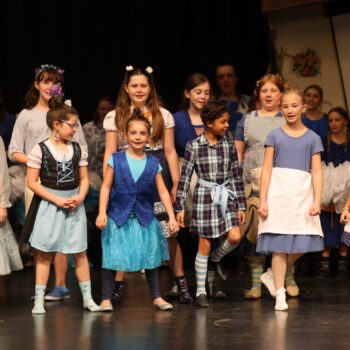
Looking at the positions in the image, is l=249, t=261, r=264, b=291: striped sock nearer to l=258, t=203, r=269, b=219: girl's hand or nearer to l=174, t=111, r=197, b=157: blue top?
l=258, t=203, r=269, b=219: girl's hand

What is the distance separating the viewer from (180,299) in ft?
21.2

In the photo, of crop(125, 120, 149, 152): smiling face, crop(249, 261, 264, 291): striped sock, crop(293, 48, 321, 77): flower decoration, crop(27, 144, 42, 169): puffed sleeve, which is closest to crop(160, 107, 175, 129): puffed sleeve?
crop(125, 120, 149, 152): smiling face

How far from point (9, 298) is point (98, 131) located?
7.70 feet

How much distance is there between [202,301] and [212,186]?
0.64 m

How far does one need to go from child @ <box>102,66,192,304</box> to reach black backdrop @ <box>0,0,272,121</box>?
296 cm

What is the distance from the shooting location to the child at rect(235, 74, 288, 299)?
664 cm

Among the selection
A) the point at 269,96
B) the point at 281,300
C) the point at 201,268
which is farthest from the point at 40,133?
the point at 281,300

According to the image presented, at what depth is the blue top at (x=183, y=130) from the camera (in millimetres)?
6809

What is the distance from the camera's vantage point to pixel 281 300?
6184mm

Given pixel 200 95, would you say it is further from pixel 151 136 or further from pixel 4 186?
pixel 4 186

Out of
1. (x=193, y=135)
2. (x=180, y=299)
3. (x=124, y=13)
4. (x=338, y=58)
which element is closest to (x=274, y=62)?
(x=338, y=58)

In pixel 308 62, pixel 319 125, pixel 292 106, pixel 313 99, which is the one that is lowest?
pixel 292 106

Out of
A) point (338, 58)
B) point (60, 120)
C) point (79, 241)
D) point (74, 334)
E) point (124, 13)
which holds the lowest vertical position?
point (74, 334)

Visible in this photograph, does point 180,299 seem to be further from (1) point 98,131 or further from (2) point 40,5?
(2) point 40,5
